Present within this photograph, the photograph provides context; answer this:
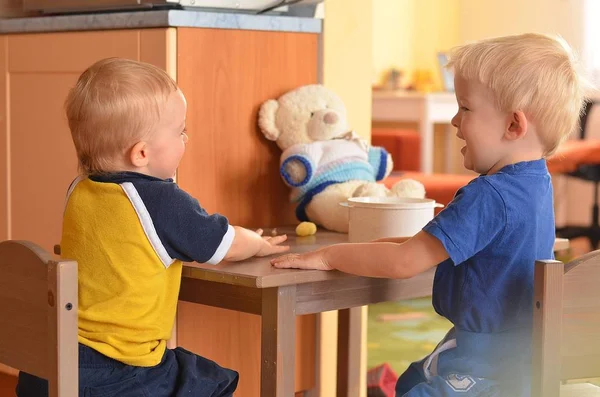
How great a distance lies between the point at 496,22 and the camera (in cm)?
602

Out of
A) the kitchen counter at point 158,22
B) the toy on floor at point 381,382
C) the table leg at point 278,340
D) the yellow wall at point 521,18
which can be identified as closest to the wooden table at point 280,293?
the table leg at point 278,340

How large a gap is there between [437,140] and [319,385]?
12.6ft

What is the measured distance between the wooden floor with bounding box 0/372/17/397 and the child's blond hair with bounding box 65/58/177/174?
89cm

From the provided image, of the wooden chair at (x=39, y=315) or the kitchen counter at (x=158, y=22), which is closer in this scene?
the wooden chair at (x=39, y=315)

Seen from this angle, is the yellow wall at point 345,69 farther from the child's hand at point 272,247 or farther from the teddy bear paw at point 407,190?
the child's hand at point 272,247

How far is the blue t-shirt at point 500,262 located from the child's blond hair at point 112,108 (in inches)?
17.1

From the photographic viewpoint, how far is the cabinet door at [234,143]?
1.80 meters

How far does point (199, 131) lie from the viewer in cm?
181

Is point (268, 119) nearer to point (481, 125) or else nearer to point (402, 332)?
point (481, 125)

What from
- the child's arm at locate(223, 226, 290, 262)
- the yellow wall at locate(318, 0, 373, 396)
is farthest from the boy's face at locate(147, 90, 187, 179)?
the yellow wall at locate(318, 0, 373, 396)

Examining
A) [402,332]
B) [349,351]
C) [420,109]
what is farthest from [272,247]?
[420,109]

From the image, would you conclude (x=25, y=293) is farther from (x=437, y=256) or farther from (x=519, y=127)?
(x=519, y=127)

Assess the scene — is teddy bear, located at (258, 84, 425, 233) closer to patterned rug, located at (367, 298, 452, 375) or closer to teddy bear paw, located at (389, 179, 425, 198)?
teddy bear paw, located at (389, 179, 425, 198)

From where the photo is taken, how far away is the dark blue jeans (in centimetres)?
138
